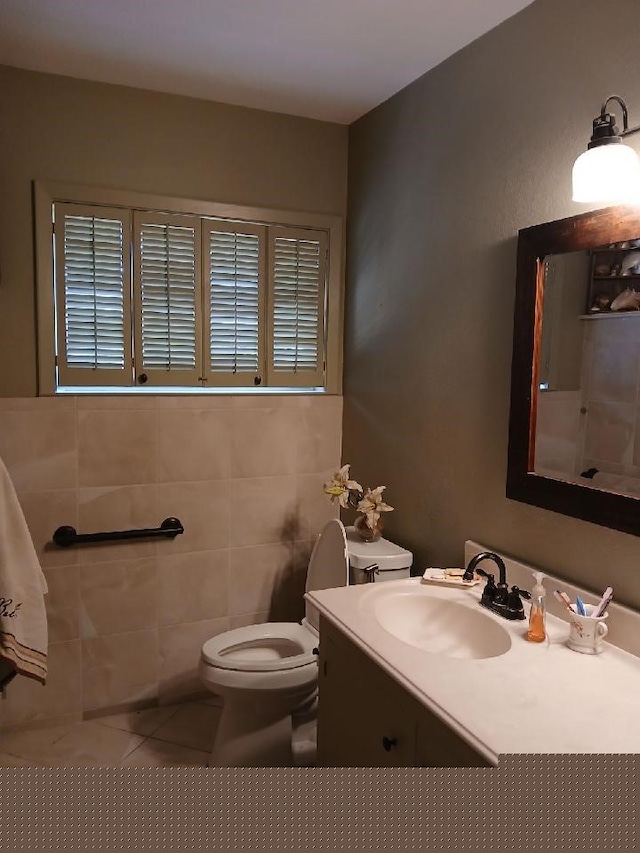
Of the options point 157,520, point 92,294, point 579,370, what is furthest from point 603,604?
point 92,294

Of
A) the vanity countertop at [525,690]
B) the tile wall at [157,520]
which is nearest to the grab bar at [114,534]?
the tile wall at [157,520]

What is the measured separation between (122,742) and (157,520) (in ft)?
2.73

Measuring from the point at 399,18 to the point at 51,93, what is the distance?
4.09ft

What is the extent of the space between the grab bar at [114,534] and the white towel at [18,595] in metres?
0.50

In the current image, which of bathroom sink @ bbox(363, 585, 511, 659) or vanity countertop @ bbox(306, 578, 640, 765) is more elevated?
vanity countertop @ bbox(306, 578, 640, 765)

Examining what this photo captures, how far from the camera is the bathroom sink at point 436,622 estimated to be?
159cm

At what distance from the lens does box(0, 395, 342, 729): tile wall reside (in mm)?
2324

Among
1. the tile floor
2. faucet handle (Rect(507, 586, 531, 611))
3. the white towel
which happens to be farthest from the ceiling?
the tile floor

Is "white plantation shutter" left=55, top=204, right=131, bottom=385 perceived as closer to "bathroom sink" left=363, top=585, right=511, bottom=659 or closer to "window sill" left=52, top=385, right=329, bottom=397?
"window sill" left=52, top=385, right=329, bottom=397

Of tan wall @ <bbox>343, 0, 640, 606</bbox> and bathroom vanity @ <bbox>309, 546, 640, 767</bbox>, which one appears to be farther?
tan wall @ <bbox>343, 0, 640, 606</bbox>

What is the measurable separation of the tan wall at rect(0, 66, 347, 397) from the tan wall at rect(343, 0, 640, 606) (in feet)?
0.84

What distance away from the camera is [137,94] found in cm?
231

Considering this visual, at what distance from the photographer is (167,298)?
2.42m

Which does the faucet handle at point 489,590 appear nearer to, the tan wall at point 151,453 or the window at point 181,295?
the tan wall at point 151,453
